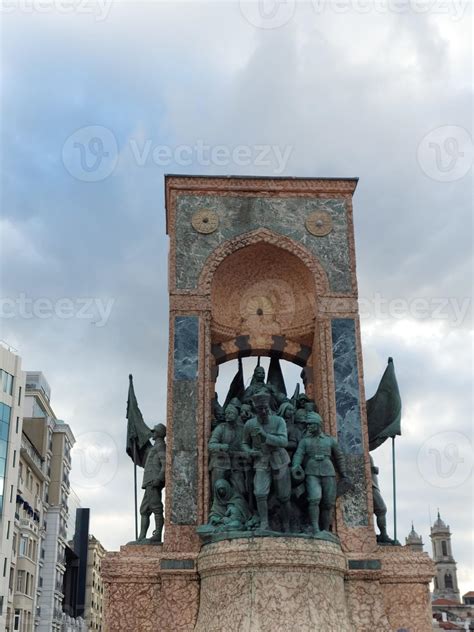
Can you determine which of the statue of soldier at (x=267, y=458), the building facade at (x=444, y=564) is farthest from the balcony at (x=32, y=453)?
the building facade at (x=444, y=564)

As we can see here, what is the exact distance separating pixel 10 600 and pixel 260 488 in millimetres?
34087

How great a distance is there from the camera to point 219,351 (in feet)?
64.7

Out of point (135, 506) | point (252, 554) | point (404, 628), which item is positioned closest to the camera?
point (252, 554)

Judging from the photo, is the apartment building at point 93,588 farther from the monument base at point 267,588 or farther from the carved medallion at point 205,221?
the carved medallion at point 205,221

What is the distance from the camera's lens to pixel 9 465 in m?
43.6

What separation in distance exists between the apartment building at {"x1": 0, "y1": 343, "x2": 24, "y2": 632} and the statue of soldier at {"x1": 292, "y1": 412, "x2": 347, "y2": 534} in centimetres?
2978

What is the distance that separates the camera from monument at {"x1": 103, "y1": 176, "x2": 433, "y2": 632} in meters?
14.8

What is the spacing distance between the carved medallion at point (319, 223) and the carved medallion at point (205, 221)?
7.41ft

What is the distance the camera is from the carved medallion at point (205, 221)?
1938 cm

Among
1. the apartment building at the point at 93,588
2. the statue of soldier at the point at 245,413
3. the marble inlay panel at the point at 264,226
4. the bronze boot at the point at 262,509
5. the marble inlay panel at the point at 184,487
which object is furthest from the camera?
the apartment building at the point at 93,588

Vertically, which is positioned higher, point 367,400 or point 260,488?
point 367,400

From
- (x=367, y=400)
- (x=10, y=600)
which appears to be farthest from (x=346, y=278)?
→ (x=10, y=600)

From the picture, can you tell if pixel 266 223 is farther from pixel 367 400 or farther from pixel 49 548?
pixel 49 548

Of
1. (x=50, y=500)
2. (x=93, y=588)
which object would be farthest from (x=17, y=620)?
(x=93, y=588)
